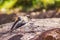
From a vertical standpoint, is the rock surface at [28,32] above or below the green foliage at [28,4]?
above

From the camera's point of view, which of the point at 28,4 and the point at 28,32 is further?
the point at 28,4

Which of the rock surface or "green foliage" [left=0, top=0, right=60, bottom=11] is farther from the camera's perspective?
"green foliage" [left=0, top=0, right=60, bottom=11]

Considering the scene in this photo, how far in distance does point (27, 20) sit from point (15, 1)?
362cm

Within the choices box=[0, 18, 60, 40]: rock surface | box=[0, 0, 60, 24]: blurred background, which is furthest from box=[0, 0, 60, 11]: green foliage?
box=[0, 18, 60, 40]: rock surface

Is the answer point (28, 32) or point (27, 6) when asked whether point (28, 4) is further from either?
point (28, 32)

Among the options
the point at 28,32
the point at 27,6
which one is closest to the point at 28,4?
the point at 27,6

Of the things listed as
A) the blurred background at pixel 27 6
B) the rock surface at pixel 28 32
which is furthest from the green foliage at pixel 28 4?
the rock surface at pixel 28 32

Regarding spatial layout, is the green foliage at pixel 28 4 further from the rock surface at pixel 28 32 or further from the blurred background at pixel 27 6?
the rock surface at pixel 28 32

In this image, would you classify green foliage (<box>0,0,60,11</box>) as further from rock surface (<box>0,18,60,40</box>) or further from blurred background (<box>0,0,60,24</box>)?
rock surface (<box>0,18,60,40</box>)

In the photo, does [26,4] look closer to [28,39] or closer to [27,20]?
[27,20]

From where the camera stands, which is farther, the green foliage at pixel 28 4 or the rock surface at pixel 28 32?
the green foliage at pixel 28 4

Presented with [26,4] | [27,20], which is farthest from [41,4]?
[27,20]

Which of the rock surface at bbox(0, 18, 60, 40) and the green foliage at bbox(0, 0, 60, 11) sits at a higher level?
the rock surface at bbox(0, 18, 60, 40)

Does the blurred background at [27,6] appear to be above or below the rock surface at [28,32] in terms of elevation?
below
